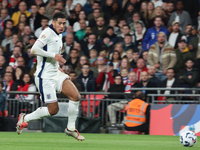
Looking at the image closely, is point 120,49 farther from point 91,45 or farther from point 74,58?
point 74,58

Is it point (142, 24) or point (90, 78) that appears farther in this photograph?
point (142, 24)

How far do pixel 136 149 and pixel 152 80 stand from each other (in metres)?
5.61

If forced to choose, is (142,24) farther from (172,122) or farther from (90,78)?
(172,122)

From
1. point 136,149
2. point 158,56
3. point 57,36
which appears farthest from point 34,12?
point 136,149

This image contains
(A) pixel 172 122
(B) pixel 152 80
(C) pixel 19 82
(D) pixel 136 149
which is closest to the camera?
(D) pixel 136 149

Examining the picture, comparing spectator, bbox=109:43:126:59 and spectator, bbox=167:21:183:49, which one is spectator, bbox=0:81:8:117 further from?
spectator, bbox=167:21:183:49

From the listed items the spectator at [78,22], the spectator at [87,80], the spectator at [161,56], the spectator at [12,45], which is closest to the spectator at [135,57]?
the spectator at [161,56]

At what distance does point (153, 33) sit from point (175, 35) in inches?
30.0

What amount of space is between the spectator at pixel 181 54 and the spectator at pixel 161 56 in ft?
0.47

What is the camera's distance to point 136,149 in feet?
20.2

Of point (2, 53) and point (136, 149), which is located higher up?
point (2, 53)

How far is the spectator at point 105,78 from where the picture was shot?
12188 millimetres

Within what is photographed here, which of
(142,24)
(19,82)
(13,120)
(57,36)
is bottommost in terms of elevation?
(13,120)

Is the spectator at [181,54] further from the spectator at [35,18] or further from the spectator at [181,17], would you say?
the spectator at [35,18]
